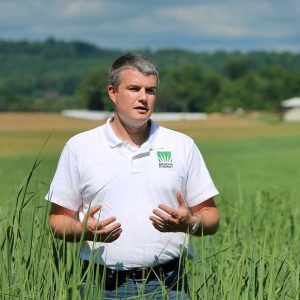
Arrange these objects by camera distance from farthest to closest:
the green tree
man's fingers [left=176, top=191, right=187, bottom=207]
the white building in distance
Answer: the green tree, the white building in distance, man's fingers [left=176, top=191, right=187, bottom=207]

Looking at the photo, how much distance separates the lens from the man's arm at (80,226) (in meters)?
3.06

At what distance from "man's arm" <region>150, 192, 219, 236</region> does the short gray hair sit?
1.63 feet

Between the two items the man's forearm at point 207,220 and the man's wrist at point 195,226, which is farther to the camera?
the man's forearm at point 207,220

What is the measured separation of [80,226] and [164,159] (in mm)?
419

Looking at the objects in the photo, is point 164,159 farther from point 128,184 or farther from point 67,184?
point 67,184

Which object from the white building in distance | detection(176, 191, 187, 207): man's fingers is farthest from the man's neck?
the white building in distance

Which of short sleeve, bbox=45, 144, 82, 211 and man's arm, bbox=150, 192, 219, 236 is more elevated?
short sleeve, bbox=45, 144, 82, 211

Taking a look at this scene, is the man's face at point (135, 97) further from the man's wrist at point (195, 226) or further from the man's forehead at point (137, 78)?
the man's wrist at point (195, 226)

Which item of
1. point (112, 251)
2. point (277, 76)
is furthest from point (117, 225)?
point (277, 76)

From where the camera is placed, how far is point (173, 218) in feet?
10.1

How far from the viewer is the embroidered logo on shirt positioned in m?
3.27

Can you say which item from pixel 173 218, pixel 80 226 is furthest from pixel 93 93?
pixel 173 218

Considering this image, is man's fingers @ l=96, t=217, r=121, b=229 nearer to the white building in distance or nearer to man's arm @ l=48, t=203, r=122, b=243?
man's arm @ l=48, t=203, r=122, b=243

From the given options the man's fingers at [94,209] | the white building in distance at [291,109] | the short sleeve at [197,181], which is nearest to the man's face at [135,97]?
the short sleeve at [197,181]
